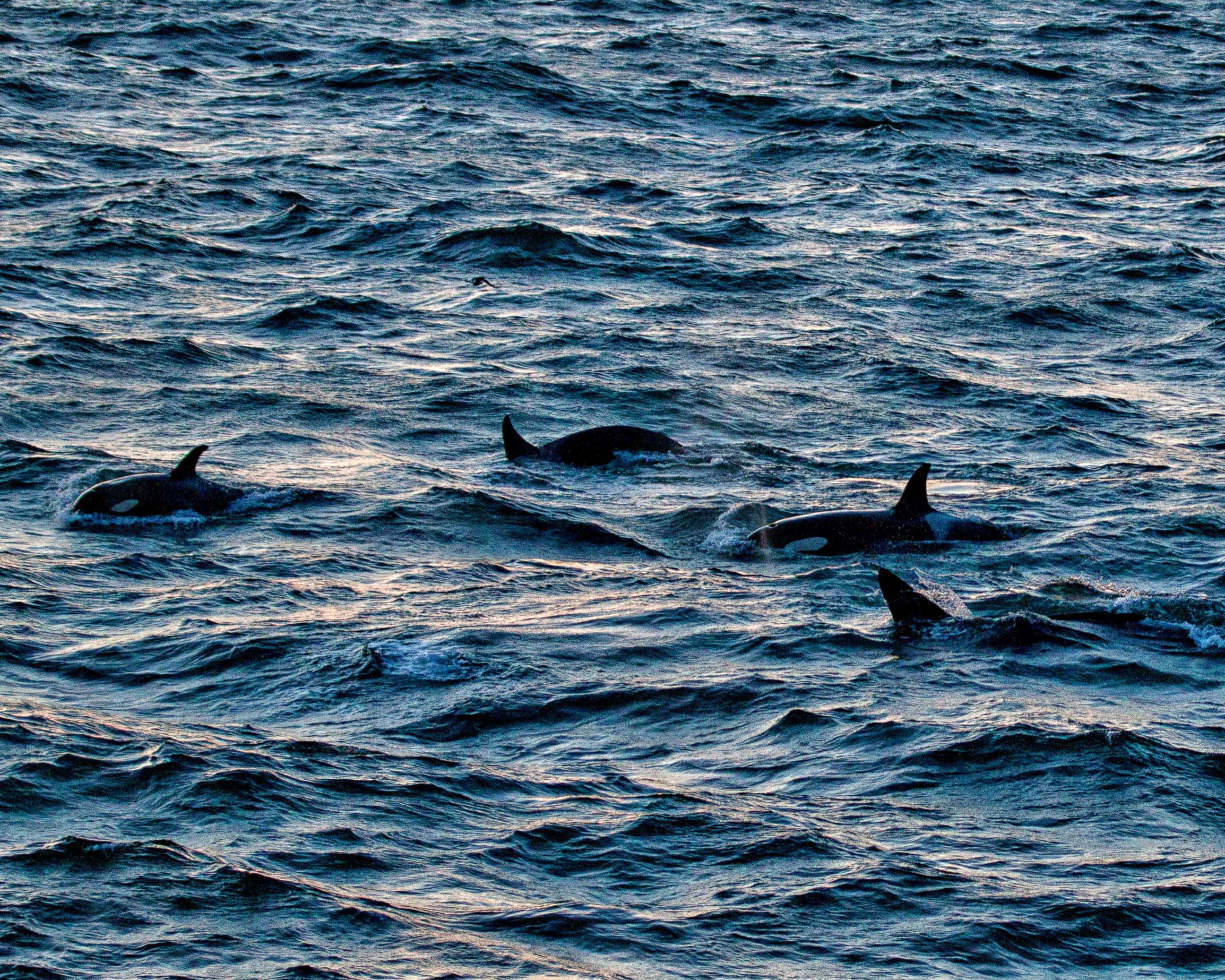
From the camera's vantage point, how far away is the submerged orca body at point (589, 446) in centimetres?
1684

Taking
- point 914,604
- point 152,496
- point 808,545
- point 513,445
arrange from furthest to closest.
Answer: point 513,445 < point 152,496 < point 808,545 < point 914,604

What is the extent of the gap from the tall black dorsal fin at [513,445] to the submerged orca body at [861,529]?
128 inches

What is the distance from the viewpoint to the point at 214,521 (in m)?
14.9

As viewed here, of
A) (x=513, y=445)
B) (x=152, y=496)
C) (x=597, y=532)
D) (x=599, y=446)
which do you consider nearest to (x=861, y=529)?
(x=597, y=532)

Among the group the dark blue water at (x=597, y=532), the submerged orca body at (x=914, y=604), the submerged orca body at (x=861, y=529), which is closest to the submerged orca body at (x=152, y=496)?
the dark blue water at (x=597, y=532)

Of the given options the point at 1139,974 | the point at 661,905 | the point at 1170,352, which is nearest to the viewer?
the point at 1139,974

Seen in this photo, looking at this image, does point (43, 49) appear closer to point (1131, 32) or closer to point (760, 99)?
point (760, 99)

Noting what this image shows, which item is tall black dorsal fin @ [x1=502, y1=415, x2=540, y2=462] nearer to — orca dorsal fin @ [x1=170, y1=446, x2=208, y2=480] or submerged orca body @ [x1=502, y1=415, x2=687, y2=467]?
submerged orca body @ [x1=502, y1=415, x2=687, y2=467]

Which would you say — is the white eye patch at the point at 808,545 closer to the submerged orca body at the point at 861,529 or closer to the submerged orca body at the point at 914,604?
the submerged orca body at the point at 861,529

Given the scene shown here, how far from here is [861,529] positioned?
14227 millimetres

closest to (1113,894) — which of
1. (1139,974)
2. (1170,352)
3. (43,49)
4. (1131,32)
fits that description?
(1139,974)

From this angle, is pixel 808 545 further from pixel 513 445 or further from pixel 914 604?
pixel 513 445

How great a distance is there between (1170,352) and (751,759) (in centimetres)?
1311

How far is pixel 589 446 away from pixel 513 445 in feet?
2.33
